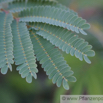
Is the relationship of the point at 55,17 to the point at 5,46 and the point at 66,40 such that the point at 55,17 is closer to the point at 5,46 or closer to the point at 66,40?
the point at 66,40

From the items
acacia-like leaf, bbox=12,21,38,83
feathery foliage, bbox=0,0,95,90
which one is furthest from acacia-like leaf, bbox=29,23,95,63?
acacia-like leaf, bbox=12,21,38,83

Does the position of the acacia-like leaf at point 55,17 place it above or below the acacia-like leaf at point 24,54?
above

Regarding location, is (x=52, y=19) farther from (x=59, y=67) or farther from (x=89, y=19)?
(x=89, y=19)

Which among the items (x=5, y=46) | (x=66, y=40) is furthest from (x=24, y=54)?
(x=66, y=40)

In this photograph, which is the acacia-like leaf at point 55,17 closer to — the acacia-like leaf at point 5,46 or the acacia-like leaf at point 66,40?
the acacia-like leaf at point 66,40

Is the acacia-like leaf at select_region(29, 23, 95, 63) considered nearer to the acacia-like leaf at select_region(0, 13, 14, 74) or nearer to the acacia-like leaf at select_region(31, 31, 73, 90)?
the acacia-like leaf at select_region(31, 31, 73, 90)

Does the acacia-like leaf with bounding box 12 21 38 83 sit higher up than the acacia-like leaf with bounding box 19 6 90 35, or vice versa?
the acacia-like leaf with bounding box 19 6 90 35

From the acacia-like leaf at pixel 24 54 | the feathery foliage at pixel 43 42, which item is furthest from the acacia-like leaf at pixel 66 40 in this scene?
the acacia-like leaf at pixel 24 54

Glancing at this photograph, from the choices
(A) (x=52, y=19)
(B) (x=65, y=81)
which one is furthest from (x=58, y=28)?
(B) (x=65, y=81)
